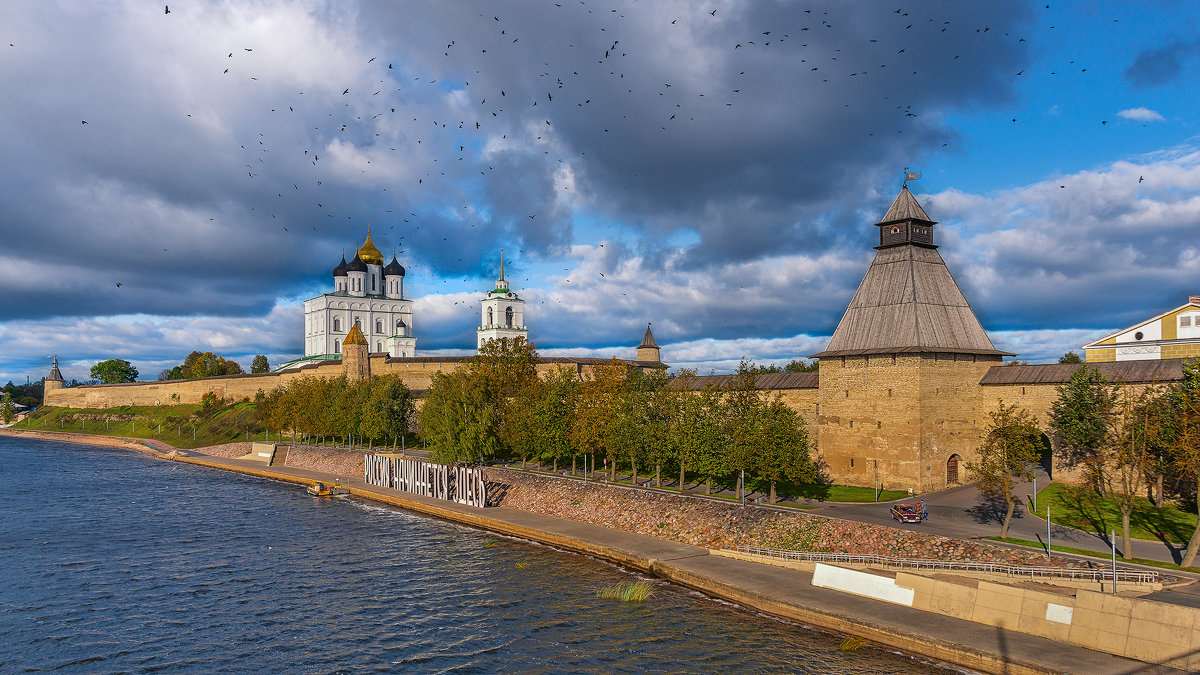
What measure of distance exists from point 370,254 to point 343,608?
376 feet

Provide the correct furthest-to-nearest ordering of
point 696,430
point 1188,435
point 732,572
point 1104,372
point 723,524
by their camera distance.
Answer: point 696,430, point 1104,372, point 723,524, point 732,572, point 1188,435

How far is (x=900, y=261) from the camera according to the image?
40.9 meters

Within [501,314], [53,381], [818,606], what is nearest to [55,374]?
[53,381]

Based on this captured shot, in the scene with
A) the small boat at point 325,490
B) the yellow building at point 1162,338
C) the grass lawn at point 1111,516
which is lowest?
the small boat at point 325,490

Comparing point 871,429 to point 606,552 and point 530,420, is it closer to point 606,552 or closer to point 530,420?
point 606,552

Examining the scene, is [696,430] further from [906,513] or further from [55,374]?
[55,374]

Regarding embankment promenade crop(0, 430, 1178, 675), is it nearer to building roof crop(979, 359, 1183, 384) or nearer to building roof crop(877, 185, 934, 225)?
building roof crop(979, 359, 1183, 384)

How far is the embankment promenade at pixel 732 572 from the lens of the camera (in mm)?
18250

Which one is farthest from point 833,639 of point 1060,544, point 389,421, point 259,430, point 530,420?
point 259,430

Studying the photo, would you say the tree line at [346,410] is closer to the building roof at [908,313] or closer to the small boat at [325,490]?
the small boat at [325,490]

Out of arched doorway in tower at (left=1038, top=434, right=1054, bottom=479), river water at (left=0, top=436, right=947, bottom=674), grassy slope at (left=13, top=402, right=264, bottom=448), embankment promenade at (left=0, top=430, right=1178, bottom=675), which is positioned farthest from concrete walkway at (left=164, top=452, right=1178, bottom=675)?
grassy slope at (left=13, top=402, right=264, bottom=448)

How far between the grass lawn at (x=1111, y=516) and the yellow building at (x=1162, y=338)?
19.7m

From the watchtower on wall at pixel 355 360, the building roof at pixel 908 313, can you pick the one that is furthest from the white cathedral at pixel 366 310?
the building roof at pixel 908 313

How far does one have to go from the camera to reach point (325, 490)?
5181 cm
